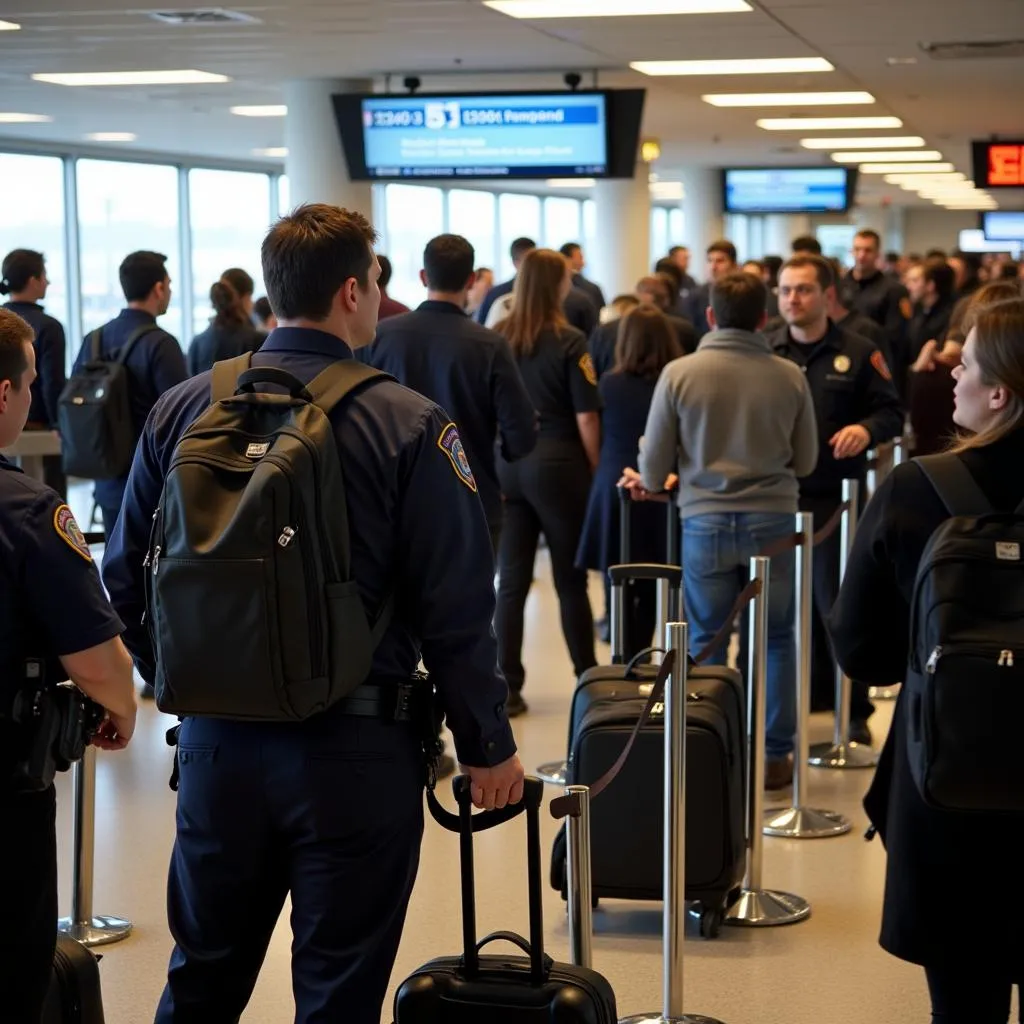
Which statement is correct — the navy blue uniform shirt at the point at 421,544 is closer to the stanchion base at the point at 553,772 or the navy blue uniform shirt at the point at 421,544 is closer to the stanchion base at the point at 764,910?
the stanchion base at the point at 764,910

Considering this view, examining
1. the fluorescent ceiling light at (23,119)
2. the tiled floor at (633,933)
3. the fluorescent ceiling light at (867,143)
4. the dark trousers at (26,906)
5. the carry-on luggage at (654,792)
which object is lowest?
the tiled floor at (633,933)

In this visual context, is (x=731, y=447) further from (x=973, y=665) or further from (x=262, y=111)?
(x=262, y=111)

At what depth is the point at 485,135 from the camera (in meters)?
9.52

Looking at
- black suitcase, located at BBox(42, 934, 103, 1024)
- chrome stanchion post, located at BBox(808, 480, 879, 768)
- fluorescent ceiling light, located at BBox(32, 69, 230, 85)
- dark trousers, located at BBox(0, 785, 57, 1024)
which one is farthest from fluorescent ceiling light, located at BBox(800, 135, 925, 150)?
dark trousers, located at BBox(0, 785, 57, 1024)

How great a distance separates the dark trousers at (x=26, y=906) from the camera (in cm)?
227

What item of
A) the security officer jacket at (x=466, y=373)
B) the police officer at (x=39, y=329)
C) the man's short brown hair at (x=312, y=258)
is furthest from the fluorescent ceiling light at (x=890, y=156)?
the man's short brown hair at (x=312, y=258)

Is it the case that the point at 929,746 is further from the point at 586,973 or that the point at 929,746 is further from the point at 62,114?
the point at 62,114

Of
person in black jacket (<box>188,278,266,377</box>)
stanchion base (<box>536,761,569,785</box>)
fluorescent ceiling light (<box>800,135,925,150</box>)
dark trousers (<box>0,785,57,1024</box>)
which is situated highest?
fluorescent ceiling light (<box>800,135,925,150</box>)

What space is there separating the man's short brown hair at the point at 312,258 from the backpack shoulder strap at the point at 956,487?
939 mm

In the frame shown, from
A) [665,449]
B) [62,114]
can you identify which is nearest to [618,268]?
[62,114]

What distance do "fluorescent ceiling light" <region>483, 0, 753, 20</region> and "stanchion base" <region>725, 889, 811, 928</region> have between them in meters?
4.75

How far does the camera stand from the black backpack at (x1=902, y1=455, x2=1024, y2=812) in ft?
7.45

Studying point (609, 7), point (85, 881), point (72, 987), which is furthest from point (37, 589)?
point (609, 7)

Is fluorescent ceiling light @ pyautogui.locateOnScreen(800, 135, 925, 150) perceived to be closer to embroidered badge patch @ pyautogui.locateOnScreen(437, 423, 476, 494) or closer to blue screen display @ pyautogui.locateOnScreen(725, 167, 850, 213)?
blue screen display @ pyautogui.locateOnScreen(725, 167, 850, 213)
